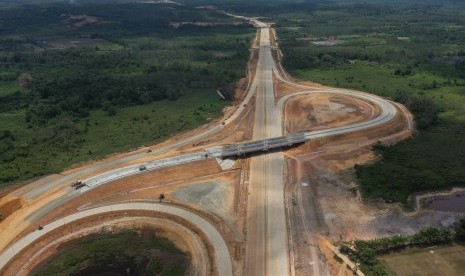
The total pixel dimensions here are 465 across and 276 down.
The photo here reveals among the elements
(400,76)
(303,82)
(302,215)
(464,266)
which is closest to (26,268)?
(302,215)

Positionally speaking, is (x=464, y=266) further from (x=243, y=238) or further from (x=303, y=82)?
(x=303, y=82)

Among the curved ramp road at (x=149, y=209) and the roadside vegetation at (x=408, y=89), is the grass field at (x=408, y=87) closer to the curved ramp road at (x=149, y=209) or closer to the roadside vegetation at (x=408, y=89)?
the roadside vegetation at (x=408, y=89)

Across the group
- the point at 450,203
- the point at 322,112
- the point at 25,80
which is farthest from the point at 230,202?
the point at 25,80

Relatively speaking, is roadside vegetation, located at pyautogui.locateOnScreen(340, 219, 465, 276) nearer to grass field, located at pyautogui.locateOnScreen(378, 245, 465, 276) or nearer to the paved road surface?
grass field, located at pyautogui.locateOnScreen(378, 245, 465, 276)

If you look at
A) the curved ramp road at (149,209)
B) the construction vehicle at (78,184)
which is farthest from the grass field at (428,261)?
the construction vehicle at (78,184)

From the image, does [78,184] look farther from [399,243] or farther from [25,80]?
[25,80]

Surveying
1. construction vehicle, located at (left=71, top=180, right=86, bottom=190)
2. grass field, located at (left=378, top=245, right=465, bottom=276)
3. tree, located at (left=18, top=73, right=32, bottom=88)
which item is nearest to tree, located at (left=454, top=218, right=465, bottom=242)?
grass field, located at (left=378, top=245, right=465, bottom=276)
